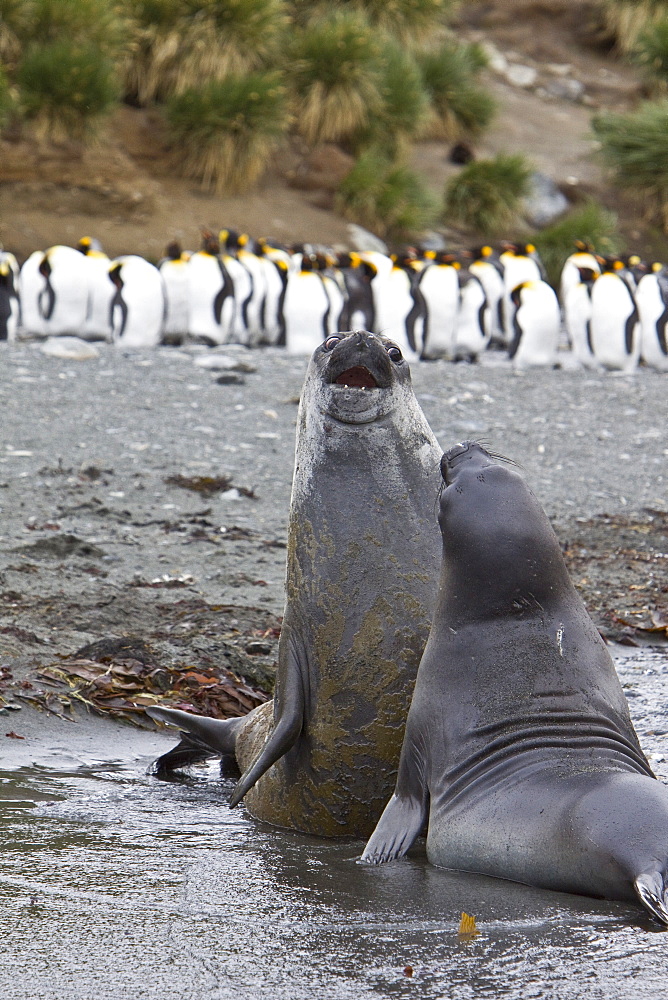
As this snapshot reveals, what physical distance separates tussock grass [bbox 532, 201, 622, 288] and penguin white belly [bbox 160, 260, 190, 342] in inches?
338

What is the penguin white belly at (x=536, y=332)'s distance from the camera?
613 inches

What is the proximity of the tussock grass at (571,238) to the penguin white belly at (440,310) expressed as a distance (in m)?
6.29

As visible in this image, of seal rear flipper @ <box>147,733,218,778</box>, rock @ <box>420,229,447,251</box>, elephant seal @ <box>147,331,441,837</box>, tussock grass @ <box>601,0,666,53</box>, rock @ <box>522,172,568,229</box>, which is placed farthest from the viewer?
tussock grass @ <box>601,0,666,53</box>

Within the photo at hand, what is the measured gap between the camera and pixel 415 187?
896 inches

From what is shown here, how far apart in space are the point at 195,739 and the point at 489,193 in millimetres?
20588

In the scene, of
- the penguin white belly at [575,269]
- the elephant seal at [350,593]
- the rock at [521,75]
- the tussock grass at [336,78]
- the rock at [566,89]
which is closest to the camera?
the elephant seal at [350,593]

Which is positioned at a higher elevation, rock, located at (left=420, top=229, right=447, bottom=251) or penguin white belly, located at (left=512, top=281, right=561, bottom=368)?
rock, located at (left=420, top=229, right=447, bottom=251)

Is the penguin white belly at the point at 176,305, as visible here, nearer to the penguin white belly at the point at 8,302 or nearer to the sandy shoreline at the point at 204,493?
the penguin white belly at the point at 8,302

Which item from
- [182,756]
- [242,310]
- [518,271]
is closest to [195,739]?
[182,756]

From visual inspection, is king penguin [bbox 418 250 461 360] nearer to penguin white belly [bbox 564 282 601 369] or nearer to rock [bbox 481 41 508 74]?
penguin white belly [bbox 564 282 601 369]

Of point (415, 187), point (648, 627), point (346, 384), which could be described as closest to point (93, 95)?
point (415, 187)

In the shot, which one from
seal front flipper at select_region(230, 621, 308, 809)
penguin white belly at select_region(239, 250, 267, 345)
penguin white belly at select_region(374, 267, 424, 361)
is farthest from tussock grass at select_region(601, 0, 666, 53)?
seal front flipper at select_region(230, 621, 308, 809)

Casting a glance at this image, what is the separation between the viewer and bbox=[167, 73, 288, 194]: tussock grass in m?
21.1

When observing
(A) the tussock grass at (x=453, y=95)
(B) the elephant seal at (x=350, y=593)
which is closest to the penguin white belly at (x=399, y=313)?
(A) the tussock grass at (x=453, y=95)
